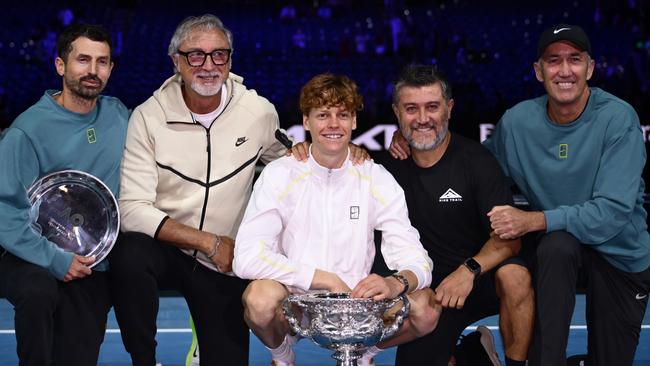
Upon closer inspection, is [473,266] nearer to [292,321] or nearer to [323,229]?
[323,229]

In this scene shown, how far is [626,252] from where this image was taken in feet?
13.5

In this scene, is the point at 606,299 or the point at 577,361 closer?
the point at 606,299

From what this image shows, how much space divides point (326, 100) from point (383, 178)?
0.42 m

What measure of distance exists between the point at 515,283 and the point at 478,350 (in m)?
0.54

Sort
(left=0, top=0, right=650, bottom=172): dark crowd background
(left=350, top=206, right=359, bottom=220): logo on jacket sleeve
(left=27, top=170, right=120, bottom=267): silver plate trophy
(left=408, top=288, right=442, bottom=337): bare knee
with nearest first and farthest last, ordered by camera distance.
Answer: (left=408, top=288, right=442, bottom=337): bare knee → (left=350, top=206, right=359, bottom=220): logo on jacket sleeve → (left=27, top=170, right=120, bottom=267): silver plate trophy → (left=0, top=0, right=650, bottom=172): dark crowd background

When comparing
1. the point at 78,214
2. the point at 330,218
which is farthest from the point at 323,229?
the point at 78,214

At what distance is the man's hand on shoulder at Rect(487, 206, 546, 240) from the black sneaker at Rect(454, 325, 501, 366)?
1.93ft

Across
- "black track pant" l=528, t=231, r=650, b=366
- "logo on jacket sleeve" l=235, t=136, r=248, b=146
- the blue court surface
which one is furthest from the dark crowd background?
"black track pant" l=528, t=231, r=650, b=366

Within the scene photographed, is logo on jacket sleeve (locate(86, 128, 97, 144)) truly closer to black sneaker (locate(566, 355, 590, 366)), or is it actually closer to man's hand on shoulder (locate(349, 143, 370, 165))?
man's hand on shoulder (locate(349, 143, 370, 165))

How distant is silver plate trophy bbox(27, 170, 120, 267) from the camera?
161 inches

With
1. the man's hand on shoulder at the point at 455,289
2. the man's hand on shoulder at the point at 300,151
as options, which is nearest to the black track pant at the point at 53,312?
the man's hand on shoulder at the point at 300,151

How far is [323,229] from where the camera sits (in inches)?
155

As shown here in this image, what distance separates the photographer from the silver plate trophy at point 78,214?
4.08m

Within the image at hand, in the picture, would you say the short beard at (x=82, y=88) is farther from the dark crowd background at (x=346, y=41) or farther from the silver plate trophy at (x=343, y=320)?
the dark crowd background at (x=346, y=41)
